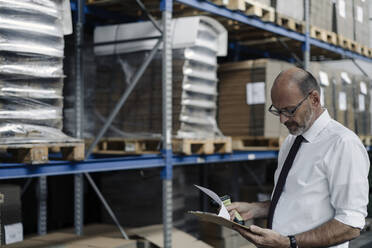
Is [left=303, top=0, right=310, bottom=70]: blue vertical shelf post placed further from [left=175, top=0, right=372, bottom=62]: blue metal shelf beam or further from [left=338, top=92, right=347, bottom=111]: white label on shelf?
[left=338, top=92, right=347, bottom=111]: white label on shelf

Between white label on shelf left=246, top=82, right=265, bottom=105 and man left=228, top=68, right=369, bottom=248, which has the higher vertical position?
white label on shelf left=246, top=82, right=265, bottom=105

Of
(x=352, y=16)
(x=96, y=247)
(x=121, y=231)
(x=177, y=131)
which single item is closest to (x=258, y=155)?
(x=177, y=131)

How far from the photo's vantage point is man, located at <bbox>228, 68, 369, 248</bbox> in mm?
2652

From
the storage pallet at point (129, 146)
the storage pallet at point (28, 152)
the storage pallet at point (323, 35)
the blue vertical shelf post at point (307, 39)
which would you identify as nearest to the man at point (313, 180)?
the storage pallet at point (28, 152)

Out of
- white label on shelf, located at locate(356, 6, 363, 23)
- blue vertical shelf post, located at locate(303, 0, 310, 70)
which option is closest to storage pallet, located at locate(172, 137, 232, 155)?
blue vertical shelf post, located at locate(303, 0, 310, 70)

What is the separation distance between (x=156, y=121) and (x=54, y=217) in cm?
260

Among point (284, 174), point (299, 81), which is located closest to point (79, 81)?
point (284, 174)

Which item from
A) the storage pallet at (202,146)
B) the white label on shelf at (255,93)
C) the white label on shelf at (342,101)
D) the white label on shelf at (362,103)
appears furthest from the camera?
the white label on shelf at (362,103)

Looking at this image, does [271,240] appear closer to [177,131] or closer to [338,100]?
[177,131]

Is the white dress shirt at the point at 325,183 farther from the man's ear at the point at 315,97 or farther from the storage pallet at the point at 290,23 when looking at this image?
the storage pallet at the point at 290,23

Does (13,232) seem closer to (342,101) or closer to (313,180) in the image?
(313,180)

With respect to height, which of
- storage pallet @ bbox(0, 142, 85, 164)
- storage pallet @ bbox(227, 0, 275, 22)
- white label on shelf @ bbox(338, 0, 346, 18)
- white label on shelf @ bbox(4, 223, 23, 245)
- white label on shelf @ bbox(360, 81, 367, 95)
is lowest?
white label on shelf @ bbox(4, 223, 23, 245)

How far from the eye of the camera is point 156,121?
5.50m

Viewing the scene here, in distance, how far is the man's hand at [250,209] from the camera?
329 cm
